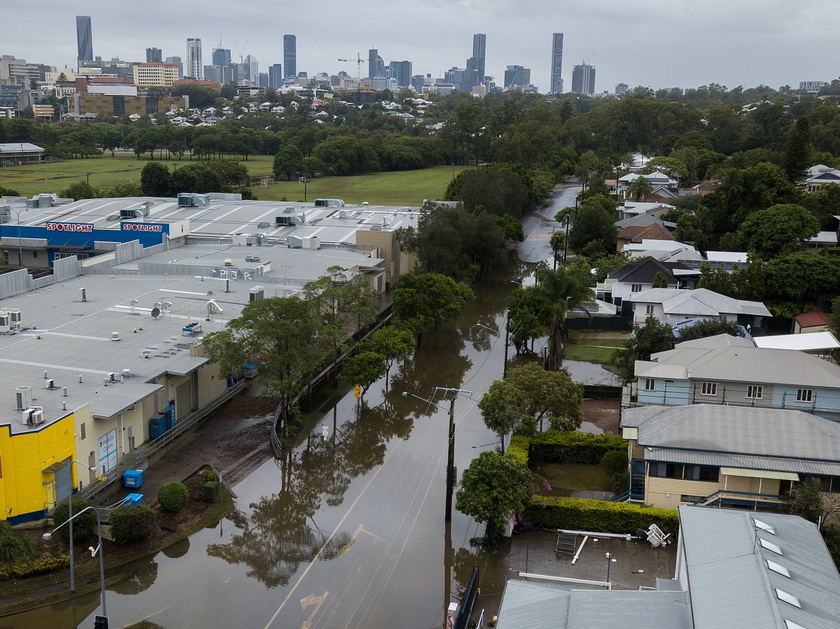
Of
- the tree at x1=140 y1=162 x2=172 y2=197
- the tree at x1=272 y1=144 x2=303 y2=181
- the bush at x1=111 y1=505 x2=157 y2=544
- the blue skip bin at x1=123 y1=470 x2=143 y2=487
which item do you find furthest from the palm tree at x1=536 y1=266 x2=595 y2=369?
the tree at x1=272 y1=144 x2=303 y2=181

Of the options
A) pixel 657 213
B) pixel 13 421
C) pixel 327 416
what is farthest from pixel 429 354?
pixel 657 213

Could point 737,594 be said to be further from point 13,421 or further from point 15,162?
point 15,162

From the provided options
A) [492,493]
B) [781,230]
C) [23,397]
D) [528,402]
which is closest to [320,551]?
[492,493]

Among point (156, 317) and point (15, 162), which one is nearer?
point (156, 317)

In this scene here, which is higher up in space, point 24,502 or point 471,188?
point 471,188

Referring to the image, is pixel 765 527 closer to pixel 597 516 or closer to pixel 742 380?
pixel 597 516

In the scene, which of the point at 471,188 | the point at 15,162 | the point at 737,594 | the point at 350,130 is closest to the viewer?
the point at 737,594

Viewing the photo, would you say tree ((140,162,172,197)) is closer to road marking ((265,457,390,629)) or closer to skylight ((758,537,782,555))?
road marking ((265,457,390,629))

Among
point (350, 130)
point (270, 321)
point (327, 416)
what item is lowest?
point (327, 416)
